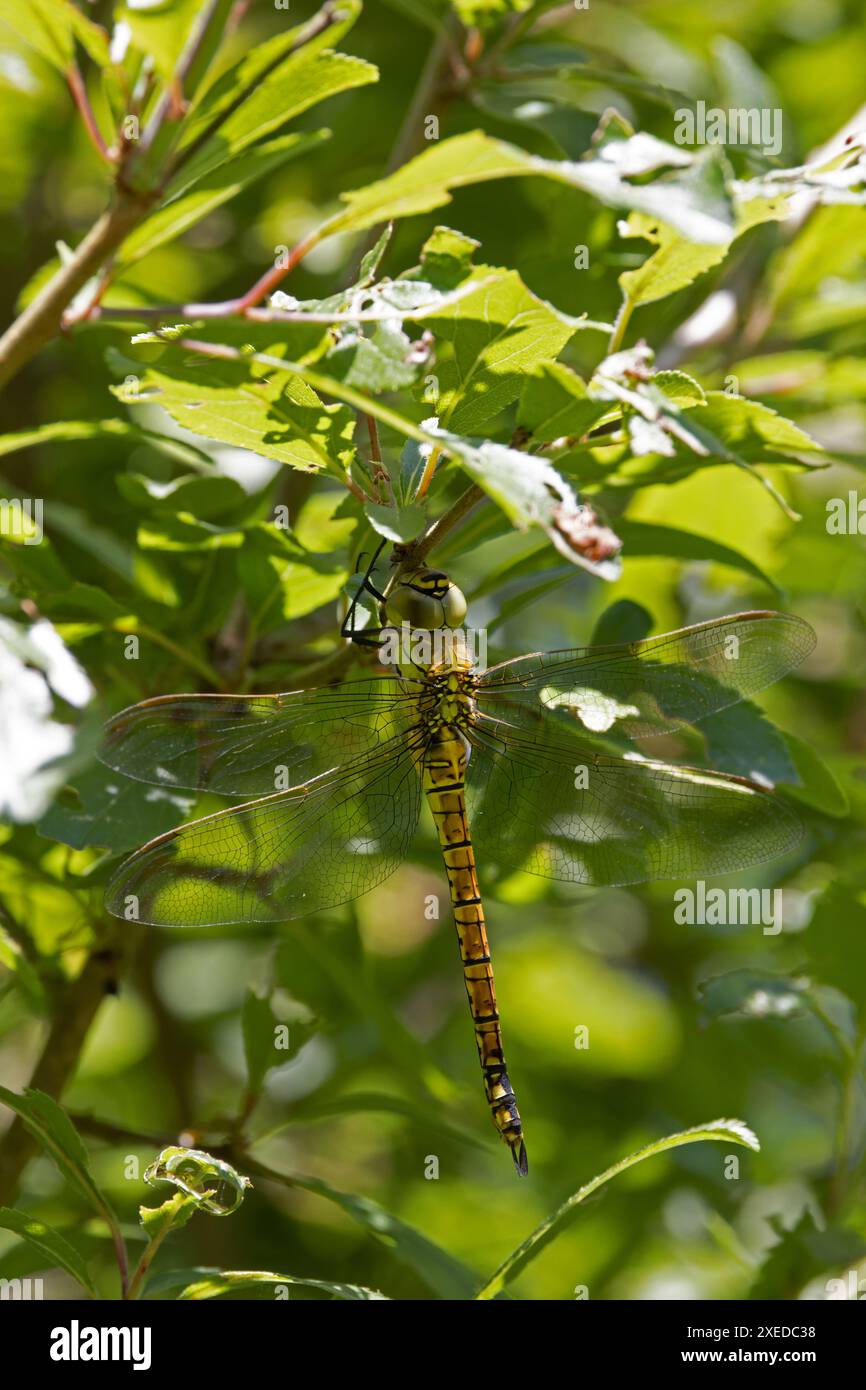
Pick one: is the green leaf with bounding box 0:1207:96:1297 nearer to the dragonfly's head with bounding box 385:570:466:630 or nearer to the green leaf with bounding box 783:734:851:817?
the dragonfly's head with bounding box 385:570:466:630

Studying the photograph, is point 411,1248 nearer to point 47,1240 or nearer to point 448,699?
point 47,1240

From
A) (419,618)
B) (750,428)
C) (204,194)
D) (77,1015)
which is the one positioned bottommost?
(77,1015)

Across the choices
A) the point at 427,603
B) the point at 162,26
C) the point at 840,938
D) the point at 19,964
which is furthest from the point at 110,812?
the point at 840,938

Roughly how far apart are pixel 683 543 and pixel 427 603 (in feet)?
1.17

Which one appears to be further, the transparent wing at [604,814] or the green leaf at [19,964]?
the transparent wing at [604,814]

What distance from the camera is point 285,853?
5.06 ft

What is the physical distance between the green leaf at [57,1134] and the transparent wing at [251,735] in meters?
0.34

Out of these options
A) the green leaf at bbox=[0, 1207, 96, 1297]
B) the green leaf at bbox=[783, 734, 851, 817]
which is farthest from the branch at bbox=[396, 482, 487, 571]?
the green leaf at bbox=[0, 1207, 96, 1297]

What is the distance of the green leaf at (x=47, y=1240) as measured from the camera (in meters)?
1.17

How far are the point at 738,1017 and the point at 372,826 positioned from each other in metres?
1.04

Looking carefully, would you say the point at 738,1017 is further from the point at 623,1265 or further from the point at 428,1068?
the point at 428,1068

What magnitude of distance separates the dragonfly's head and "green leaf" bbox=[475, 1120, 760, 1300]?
1.81 ft

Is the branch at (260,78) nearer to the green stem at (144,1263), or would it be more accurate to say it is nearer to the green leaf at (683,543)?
the green leaf at (683,543)

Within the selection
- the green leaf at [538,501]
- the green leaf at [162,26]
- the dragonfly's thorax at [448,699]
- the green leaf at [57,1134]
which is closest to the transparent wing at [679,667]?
the dragonfly's thorax at [448,699]
